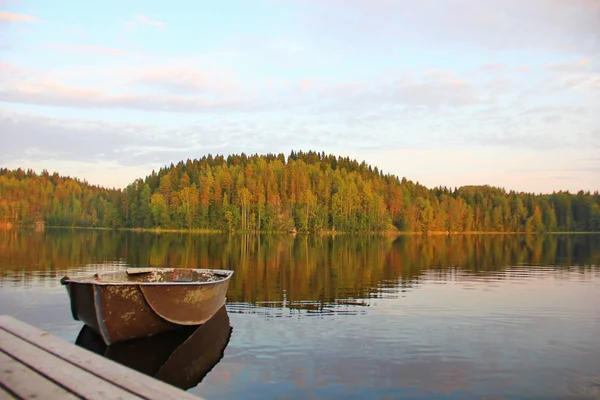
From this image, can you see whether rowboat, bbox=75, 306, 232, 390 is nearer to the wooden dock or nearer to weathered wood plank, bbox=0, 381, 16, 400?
the wooden dock

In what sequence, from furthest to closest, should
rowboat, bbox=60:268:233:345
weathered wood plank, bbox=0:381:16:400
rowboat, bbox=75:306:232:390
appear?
rowboat, bbox=60:268:233:345 → rowboat, bbox=75:306:232:390 → weathered wood plank, bbox=0:381:16:400

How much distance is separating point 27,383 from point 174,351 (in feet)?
34.5

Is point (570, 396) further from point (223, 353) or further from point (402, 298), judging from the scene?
point (402, 298)

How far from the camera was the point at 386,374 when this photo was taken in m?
14.1

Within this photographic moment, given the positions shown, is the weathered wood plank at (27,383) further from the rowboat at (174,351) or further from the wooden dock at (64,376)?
the rowboat at (174,351)

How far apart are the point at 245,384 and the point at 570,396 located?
8.21 metres

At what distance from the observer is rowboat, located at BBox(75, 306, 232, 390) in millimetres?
14477

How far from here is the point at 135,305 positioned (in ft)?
55.5

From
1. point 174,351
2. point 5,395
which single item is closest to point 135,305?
point 174,351

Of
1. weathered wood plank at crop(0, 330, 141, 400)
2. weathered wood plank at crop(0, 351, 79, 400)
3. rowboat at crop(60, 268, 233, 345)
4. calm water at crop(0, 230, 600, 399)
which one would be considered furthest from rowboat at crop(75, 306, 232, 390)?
weathered wood plank at crop(0, 351, 79, 400)

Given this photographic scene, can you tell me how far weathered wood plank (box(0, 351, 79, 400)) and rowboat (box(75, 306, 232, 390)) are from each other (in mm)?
6805

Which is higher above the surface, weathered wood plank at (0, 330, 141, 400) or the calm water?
weathered wood plank at (0, 330, 141, 400)

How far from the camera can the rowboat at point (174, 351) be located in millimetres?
14477

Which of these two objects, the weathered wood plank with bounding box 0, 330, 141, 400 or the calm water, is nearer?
the weathered wood plank with bounding box 0, 330, 141, 400
